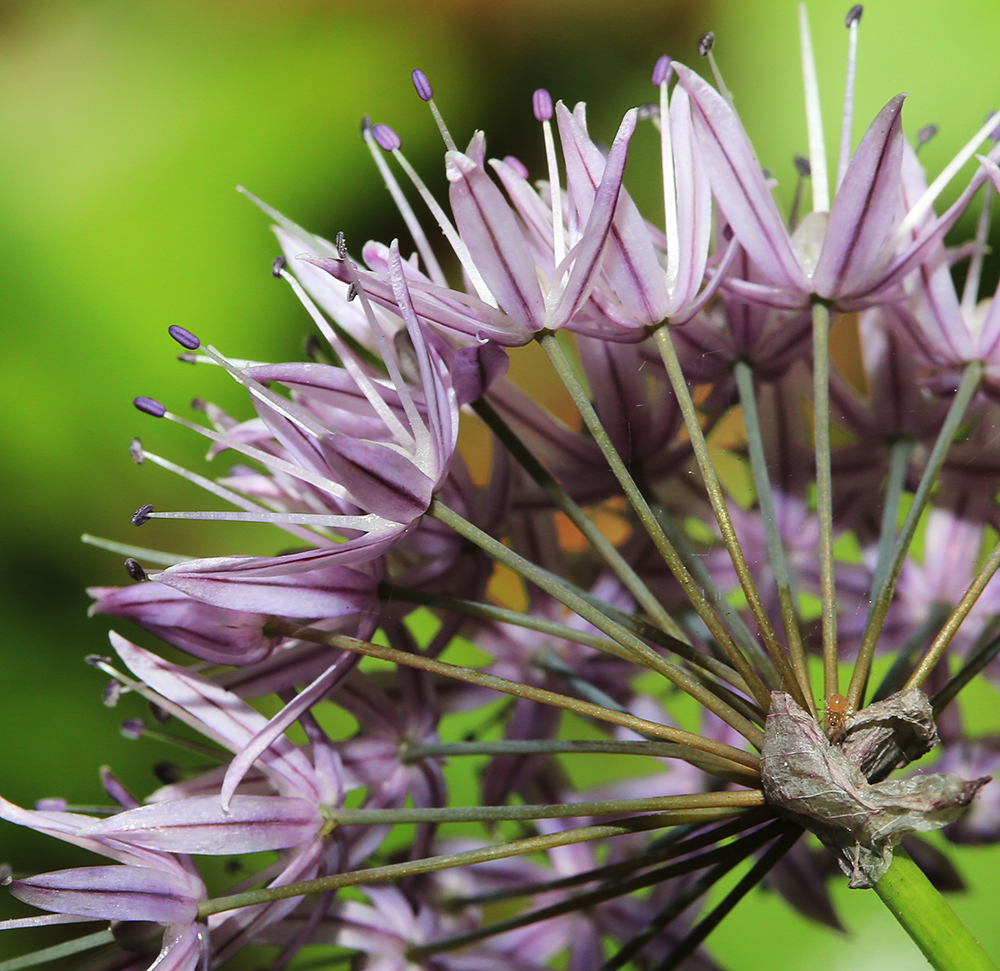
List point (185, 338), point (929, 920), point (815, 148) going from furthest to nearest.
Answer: point (815, 148), point (185, 338), point (929, 920)

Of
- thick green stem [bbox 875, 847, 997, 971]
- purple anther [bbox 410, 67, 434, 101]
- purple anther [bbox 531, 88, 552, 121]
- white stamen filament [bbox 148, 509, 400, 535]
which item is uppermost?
purple anther [bbox 410, 67, 434, 101]

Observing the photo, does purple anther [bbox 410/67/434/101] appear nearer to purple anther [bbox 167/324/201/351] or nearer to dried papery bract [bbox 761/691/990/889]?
purple anther [bbox 167/324/201/351]

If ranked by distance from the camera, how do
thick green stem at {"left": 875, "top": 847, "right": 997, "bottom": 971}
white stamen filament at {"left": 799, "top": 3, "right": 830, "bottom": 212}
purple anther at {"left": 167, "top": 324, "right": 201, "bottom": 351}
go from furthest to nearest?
1. white stamen filament at {"left": 799, "top": 3, "right": 830, "bottom": 212}
2. purple anther at {"left": 167, "top": 324, "right": 201, "bottom": 351}
3. thick green stem at {"left": 875, "top": 847, "right": 997, "bottom": 971}

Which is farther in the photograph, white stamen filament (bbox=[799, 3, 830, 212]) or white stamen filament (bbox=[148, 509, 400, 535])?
white stamen filament (bbox=[799, 3, 830, 212])

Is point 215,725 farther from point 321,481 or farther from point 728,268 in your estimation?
point 728,268

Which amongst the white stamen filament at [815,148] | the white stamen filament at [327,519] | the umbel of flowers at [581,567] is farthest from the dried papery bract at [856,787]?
the white stamen filament at [815,148]

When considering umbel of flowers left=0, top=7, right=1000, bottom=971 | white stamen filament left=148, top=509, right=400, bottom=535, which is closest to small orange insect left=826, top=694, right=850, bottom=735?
umbel of flowers left=0, top=7, right=1000, bottom=971

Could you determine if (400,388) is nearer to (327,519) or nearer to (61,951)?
(327,519)

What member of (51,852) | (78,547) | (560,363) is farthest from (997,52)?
(51,852)

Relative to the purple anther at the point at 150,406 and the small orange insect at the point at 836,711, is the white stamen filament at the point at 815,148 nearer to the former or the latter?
the small orange insect at the point at 836,711

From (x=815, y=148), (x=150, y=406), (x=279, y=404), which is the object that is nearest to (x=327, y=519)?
(x=279, y=404)
